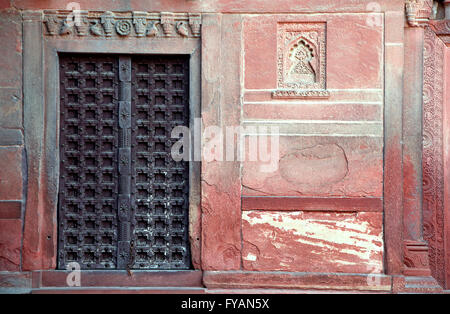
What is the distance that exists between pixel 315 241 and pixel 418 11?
2231mm

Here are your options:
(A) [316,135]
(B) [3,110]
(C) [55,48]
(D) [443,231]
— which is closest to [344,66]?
(A) [316,135]

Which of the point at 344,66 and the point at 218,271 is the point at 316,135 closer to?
the point at 344,66

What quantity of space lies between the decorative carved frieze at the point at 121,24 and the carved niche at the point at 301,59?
2.61ft

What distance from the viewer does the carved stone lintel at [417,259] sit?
4.57 m

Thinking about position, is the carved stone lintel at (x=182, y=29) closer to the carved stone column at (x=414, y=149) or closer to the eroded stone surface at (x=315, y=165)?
the eroded stone surface at (x=315, y=165)

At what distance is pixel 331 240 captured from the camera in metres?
4.50

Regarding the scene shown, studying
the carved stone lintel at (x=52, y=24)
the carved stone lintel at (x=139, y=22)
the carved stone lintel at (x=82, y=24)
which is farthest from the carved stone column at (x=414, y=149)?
the carved stone lintel at (x=52, y=24)

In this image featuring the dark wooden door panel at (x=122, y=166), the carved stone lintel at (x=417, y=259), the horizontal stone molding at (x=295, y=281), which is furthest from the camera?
the dark wooden door panel at (x=122, y=166)

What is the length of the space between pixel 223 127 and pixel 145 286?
5.22 feet

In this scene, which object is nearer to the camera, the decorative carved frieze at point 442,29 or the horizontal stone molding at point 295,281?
the horizontal stone molding at point 295,281

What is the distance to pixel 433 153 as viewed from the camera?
466 cm

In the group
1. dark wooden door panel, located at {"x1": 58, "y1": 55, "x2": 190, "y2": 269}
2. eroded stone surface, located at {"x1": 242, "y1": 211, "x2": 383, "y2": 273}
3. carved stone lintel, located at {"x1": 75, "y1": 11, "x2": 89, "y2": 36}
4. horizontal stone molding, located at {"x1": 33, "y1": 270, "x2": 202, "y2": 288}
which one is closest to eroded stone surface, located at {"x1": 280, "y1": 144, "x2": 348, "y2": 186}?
eroded stone surface, located at {"x1": 242, "y1": 211, "x2": 383, "y2": 273}

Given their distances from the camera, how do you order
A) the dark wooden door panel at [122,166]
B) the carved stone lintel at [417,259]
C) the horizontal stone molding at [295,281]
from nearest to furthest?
the horizontal stone molding at [295,281] < the carved stone lintel at [417,259] < the dark wooden door panel at [122,166]

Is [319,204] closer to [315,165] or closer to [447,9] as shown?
[315,165]
